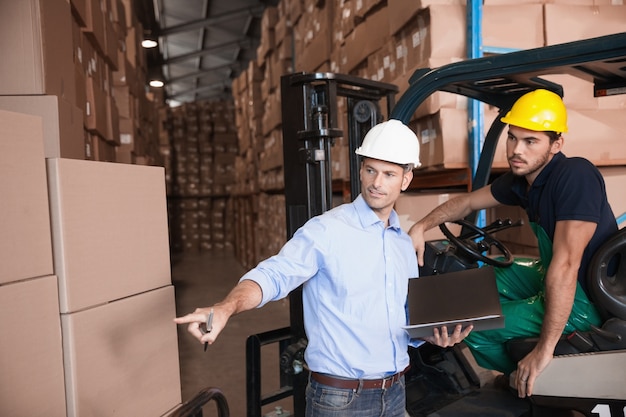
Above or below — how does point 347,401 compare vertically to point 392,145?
below

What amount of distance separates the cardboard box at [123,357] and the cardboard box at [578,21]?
2782 millimetres

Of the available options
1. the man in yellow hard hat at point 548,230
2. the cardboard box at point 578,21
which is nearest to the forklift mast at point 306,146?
the man in yellow hard hat at point 548,230

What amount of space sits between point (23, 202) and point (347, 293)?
996 millimetres

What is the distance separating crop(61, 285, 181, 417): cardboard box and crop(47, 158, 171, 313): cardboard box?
48 millimetres

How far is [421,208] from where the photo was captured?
3.61 m

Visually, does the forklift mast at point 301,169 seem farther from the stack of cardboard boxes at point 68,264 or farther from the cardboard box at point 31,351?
the cardboard box at point 31,351

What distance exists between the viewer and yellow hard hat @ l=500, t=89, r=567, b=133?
7.39ft

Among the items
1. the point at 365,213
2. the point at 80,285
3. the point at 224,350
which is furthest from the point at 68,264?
the point at 224,350

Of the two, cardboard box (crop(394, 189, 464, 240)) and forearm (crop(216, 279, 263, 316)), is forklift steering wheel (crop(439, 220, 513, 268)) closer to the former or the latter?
cardboard box (crop(394, 189, 464, 240))

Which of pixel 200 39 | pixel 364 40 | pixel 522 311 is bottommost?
pixel 522 311

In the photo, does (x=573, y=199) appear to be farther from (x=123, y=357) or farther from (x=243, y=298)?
(x=123, y=357)

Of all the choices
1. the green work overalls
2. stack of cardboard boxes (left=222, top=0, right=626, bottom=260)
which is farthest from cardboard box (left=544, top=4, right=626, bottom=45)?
the green work overalls

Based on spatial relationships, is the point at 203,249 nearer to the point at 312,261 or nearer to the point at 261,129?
the point at 261,129

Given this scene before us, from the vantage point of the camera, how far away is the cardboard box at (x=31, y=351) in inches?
54.5
